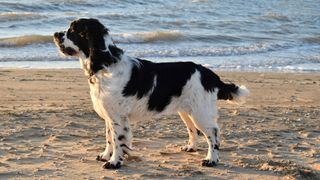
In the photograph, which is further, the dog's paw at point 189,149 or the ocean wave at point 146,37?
the ocean wave at point 146,37

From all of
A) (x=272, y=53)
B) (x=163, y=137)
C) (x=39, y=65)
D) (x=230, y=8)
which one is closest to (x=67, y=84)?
(x=39, y=65)

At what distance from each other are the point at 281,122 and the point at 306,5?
74.6ft

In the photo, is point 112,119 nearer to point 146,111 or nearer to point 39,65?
point 146,111

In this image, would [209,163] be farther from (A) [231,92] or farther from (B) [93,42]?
(B) [93,42]

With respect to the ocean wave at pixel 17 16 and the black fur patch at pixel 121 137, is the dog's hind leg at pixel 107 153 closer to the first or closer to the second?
the black fur patch at pixel 121 137

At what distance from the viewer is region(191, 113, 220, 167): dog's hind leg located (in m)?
6.73

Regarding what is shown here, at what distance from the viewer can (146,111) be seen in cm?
654

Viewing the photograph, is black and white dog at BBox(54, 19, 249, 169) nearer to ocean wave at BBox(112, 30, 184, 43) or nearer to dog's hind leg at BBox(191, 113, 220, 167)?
dog's hind leg at BBox(191, 113, 220, 167)

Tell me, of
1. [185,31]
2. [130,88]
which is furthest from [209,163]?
[185,31]

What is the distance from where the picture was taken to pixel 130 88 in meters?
6.34

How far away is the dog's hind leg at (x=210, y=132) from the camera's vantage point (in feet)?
22.1

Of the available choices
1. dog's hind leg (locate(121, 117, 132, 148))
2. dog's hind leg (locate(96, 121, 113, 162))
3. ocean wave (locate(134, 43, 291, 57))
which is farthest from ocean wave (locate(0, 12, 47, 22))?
dog's hind leg (locate(121, 117, 132, 148))

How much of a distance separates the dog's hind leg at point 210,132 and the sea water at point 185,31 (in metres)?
7.29

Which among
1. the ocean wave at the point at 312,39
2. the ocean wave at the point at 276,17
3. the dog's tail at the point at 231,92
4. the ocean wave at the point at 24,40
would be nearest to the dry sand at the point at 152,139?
the dog's tail at the point at 231,92
